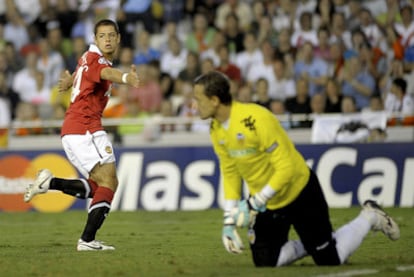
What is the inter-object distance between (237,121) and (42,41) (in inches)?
615

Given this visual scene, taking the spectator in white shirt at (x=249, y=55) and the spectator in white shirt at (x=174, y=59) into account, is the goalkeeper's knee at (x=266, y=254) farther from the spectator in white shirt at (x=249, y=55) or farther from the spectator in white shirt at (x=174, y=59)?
the spectator in white shirt at (x=174, y=59)

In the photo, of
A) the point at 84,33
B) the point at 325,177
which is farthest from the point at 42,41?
the point at 325,177

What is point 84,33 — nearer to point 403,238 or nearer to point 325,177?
point 325,177

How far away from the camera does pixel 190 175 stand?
752 inches

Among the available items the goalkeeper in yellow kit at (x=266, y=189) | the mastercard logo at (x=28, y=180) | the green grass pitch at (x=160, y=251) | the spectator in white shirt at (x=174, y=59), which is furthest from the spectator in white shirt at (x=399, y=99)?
the goalkeeper in yellow kit at (x=266, y=189)

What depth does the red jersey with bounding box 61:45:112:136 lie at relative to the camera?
11.3 metres

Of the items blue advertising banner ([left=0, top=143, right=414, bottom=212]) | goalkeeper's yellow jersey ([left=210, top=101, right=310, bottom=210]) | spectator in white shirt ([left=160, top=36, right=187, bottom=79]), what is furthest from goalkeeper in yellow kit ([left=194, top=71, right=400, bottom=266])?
spectator in white shirt ([left=160, top=36, right=187, bottom=79])

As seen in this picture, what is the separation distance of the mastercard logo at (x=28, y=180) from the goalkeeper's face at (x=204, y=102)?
1136 centimetres

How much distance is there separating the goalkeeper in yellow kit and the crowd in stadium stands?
32.9 ft

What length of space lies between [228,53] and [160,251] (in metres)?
10.7

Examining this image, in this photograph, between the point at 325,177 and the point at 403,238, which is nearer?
the point at 403,238

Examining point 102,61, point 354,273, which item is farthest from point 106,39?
point 354,273

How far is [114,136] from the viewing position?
2028 centimetres

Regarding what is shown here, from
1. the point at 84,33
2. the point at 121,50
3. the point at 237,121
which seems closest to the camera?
the point at 237,121
